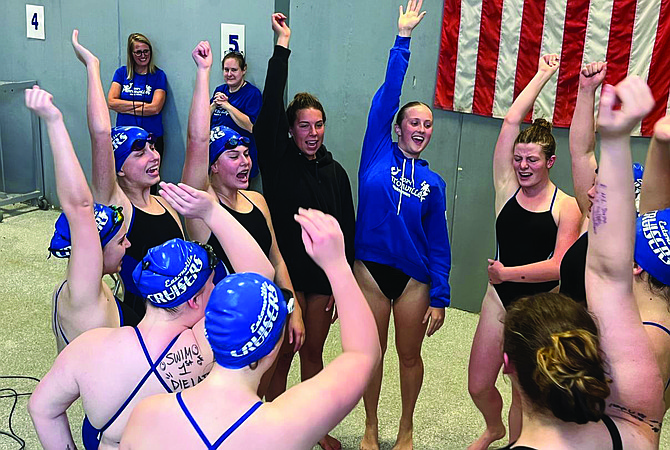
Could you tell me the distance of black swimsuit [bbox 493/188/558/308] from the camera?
10.6 ft

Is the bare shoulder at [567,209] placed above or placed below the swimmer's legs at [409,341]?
above

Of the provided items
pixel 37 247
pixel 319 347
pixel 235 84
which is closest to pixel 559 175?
pixel 319 347

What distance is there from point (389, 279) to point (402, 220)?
30 centimetres

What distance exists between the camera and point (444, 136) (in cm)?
524

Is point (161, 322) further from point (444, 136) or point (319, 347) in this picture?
point (444, 136)

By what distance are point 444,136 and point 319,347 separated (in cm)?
230

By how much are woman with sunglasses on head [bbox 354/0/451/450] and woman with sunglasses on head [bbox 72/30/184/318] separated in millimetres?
943

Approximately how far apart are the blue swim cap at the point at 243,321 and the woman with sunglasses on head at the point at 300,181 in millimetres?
1675

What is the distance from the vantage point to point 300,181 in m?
3.37

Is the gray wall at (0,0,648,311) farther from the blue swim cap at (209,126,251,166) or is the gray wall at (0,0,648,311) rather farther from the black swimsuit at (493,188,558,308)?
the blue swim cap at (209,126,251,166)

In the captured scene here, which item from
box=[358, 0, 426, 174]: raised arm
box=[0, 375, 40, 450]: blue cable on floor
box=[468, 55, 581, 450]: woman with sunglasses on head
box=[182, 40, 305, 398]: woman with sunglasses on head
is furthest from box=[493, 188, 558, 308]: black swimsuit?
box=[0, 375, 40, 450]: blue cable on floor

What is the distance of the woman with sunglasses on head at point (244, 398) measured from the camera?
1.60 m

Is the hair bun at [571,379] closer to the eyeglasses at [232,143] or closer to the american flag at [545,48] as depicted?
the eyeglasses at [232,143]

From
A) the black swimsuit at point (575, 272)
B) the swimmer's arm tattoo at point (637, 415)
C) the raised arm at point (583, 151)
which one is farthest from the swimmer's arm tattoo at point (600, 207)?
the raised arm at point (583, 151)
